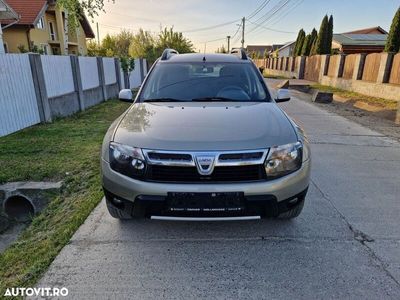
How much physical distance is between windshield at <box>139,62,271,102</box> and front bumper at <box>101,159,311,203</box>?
133 centimetres

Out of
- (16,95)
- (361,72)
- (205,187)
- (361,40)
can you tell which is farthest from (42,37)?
(361,40)

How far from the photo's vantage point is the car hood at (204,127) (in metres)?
2.46

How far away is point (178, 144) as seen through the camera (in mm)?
2439

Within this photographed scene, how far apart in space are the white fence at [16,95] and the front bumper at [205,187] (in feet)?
16.9

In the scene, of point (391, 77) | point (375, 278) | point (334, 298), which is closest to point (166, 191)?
point (334, 298)

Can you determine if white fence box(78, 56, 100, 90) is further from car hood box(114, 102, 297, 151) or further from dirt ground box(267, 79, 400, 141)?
dirt ground box(267, 79, 400, 141)

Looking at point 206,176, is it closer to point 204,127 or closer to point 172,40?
point 204,127

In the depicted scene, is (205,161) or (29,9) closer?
(205,161)

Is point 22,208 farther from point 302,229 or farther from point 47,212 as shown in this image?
point 302,229

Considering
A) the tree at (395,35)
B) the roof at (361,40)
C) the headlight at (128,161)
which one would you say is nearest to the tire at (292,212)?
the headlight at (128,161)

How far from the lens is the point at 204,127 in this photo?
2707 millimetres

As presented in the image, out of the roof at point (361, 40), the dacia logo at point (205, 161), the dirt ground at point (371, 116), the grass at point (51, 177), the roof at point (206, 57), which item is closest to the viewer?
the dacia logo at point (205, 161)

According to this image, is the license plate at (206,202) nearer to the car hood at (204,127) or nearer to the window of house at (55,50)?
the car hood at (204,127)

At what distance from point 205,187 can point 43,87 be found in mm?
6904
